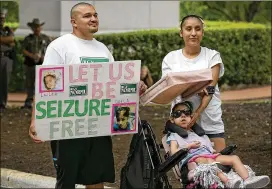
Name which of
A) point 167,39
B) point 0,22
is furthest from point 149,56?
point 0,22

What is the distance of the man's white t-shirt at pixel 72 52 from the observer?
6.67 meters

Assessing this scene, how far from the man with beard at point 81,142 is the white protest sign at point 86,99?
0.15 metres

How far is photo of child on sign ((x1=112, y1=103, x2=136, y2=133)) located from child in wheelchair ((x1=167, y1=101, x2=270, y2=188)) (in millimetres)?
337

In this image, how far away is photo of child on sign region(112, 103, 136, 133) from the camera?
263 inches

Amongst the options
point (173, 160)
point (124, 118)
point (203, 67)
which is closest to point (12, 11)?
point (124, 118)

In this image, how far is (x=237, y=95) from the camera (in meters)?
17.8

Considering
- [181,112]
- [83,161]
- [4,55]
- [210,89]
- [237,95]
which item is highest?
[210,89]

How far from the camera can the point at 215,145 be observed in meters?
6.79

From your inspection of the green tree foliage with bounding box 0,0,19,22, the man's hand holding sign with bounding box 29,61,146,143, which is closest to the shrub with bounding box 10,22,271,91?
the green tree foliage with bounding box 0,0,19,22

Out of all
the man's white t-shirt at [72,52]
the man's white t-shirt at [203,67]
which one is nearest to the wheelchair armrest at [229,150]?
the man's white t-shirt at [203,67]

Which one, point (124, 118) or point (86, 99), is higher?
point (86, 99)

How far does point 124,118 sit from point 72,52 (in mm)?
677

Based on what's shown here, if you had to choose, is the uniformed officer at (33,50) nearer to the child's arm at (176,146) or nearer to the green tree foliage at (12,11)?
the child's arm at (176,146)

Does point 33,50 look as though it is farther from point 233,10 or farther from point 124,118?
point 233,10
